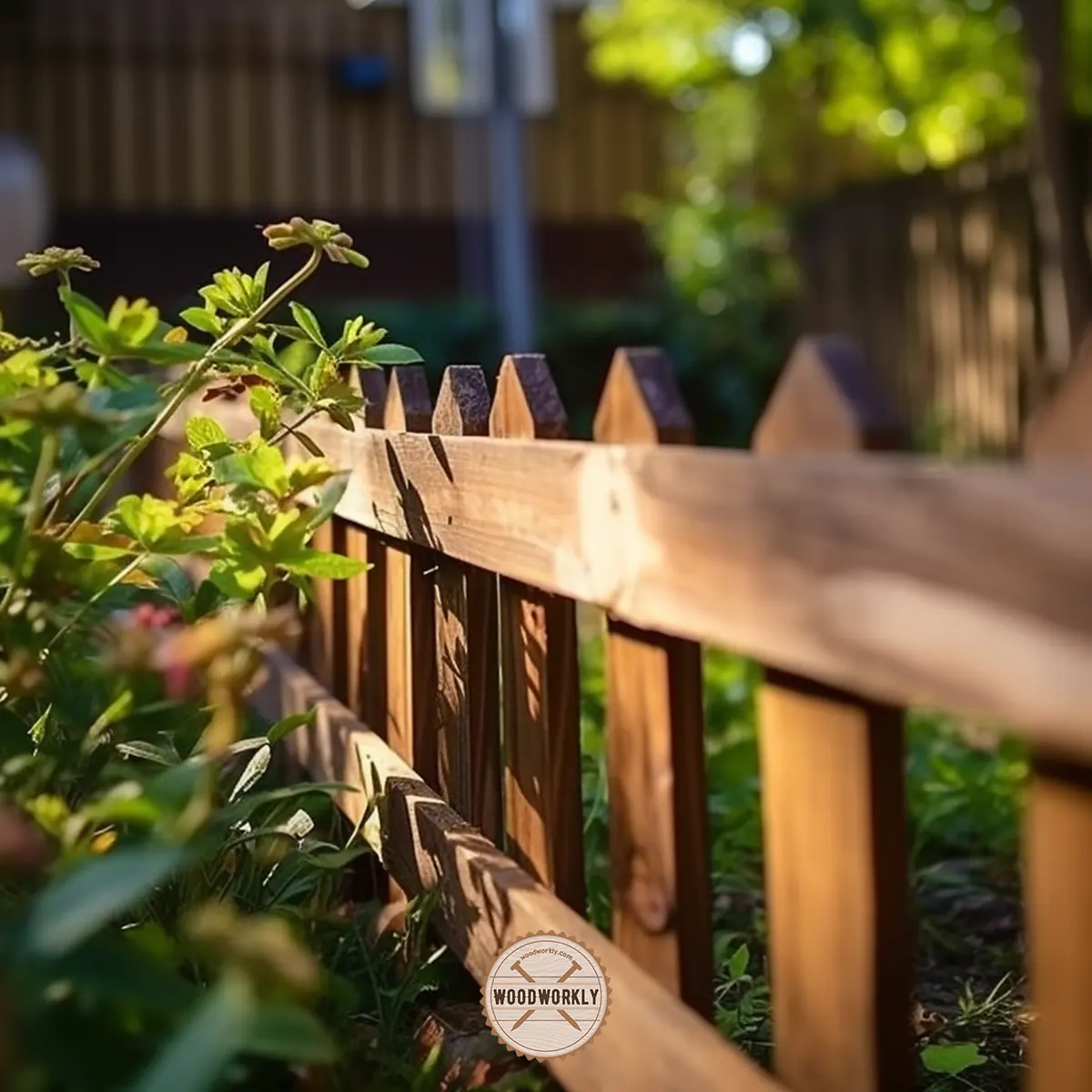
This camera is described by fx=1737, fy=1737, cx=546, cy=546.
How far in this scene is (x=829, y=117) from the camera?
858cm

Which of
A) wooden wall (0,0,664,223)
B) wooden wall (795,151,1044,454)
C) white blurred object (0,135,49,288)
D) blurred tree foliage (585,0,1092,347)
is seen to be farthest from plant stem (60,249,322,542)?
wooden wall (0,0,664,223)

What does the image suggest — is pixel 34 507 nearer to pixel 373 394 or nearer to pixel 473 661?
pixel 473 661

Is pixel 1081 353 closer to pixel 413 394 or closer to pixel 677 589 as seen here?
pixel 677 589

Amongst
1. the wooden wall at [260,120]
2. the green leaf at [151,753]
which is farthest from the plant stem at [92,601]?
the wooden wall at [260,120]

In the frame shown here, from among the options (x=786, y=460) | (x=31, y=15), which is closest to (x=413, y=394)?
(x=786, y=460)

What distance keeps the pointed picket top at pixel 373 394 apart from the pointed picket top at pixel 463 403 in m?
0.30

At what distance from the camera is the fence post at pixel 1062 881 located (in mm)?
810

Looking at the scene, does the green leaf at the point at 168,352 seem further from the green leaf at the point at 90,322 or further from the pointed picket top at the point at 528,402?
the pointed picket top at the point at 528,402

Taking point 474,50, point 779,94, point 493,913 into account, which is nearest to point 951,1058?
Answer: point 493,913

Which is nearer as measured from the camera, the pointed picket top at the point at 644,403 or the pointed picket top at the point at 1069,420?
the pointed picket top at the point at 1069,420

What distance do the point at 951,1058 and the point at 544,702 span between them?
0.54m

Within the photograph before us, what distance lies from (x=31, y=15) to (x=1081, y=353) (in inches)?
410

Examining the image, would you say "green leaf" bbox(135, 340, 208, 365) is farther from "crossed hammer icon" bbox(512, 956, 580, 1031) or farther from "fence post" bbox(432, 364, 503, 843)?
"crossed hammer icon" bbox(512, 956, 580, 1031)

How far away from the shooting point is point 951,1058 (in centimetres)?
165
